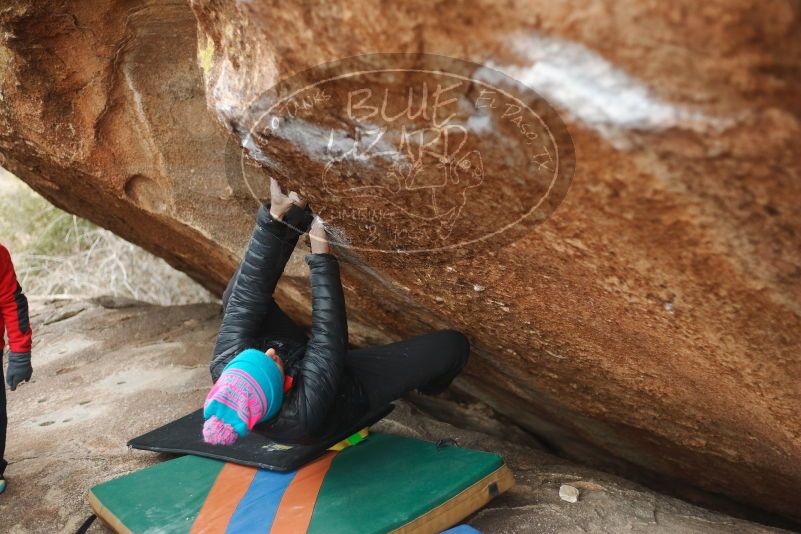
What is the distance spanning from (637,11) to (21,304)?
2.63m

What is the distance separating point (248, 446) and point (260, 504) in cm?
43

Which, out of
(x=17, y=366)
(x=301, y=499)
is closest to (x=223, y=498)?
(x=301, y=499)

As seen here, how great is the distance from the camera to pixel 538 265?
207 cm

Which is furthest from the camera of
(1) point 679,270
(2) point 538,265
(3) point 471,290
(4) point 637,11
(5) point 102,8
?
(5) point 102,8

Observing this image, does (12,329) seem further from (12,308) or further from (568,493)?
(568,493)

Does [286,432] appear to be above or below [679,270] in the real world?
below

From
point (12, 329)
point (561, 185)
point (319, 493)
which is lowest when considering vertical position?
point (319, 493)

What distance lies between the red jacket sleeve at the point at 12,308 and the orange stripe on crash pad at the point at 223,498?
3.27 feet

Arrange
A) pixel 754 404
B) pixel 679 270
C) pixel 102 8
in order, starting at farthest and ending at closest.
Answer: pixel 102 8, pixel 754 404, pixel 679 270

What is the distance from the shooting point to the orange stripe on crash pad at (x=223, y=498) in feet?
7.90

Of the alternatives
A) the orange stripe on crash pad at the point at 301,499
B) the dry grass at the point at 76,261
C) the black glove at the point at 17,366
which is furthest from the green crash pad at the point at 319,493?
the dry grass at the point at 76,261

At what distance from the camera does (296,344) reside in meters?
2.69

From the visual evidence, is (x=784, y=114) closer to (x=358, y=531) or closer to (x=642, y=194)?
(x=642, y=194)

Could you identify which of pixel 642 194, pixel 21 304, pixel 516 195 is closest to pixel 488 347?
pixel 516 195
